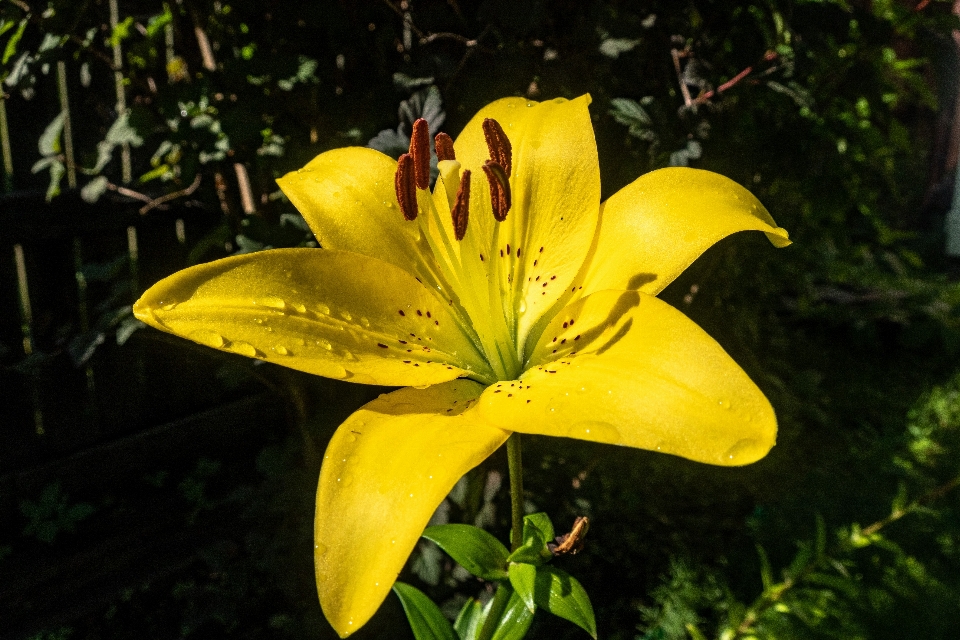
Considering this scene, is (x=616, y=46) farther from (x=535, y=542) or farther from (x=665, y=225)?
(x=535, y=542)

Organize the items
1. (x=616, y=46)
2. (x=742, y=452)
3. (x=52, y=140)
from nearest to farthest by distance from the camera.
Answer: (x=742, y=452)
(x=616, y=46)
(x=52, y=140)

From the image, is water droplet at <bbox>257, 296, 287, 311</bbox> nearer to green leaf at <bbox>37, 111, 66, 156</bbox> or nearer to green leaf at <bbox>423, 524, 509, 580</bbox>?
green leaf at <bbox>423, 524, 509, 580</bbox>

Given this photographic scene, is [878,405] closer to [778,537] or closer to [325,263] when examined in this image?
[778,537]

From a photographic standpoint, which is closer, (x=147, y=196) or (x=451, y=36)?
(x=451, y=36)

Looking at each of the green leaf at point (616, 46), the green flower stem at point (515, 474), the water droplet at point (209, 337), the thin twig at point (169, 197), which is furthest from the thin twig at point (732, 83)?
the thin twig at point (169, 197)

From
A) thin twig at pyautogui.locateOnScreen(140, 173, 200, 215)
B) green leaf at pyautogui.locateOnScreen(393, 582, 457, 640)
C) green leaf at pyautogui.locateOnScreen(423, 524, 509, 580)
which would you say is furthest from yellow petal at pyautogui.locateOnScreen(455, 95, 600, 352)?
thin twig at pyautogui.locateOnScreen(140, 173, 200, 215)

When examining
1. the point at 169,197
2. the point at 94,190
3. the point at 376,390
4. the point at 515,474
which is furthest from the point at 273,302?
the point at 169,197
